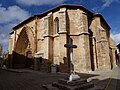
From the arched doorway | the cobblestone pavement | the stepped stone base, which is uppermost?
the arched doorway

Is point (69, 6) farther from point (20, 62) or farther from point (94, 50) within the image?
point (20, 62)

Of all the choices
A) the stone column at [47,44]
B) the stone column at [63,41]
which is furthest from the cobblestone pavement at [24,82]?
the stone column at [47,44]

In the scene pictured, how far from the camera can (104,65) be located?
51.7ft

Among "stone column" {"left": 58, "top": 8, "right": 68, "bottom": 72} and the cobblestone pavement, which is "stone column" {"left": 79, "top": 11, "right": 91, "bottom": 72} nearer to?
"stone column" {"left": 58, "top": 8, "right": 68, "bottom": 72}

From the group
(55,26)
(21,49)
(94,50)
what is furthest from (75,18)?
(21,49)

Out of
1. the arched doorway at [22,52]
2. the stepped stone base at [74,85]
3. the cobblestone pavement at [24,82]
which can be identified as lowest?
the cobblestone pavement at [24,82]

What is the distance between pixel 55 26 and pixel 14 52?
1094 centimetres

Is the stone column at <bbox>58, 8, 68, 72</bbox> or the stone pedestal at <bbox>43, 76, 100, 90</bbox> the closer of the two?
the stone pedestal at <bbox>43, 76, 100, 90</bbox>

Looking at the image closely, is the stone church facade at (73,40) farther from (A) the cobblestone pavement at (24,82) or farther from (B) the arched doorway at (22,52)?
(A) the cobblestone pavement at (24,82)

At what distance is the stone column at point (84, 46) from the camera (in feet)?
48.5

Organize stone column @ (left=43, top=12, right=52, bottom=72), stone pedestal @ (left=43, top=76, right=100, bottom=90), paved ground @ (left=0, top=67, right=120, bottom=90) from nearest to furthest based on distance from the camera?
stone pedestal @ (left=43, top=76, right=100, bottom=90) < paved ground @ (left=0, top=67, right=120, bottom=90) < stone column @ (left=43, top=12, right=52, bottom=72)

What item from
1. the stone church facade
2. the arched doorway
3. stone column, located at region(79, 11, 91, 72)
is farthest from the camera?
the arched doorway

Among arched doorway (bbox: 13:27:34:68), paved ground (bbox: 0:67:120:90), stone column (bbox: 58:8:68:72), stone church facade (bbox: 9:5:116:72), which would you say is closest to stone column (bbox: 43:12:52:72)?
stone church facade (bbox: 9:5:116:72)

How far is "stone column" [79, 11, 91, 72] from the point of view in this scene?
14.8 metres
